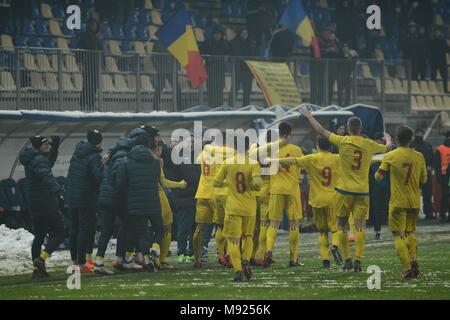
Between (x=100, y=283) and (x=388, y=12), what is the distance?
78.4ft

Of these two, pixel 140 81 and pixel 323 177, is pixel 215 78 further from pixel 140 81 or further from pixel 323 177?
pixel 323 177

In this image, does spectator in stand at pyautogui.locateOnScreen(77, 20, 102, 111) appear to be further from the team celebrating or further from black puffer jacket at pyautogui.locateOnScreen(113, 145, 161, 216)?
black puffer jacket at pyautogui.locateOnScreen(113, 145, 161, 216)

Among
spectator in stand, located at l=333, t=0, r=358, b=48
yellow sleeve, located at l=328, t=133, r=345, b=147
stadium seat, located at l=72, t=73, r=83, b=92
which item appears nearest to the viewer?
yellow sleeve, located at l=328, t=133, r=345, b=147

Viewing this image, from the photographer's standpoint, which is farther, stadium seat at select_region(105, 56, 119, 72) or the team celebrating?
stadium seat at select_region(105, 56, 119, 72)

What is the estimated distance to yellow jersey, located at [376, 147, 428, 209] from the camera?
60.5 feet

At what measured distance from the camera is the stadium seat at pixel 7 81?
25.4 m

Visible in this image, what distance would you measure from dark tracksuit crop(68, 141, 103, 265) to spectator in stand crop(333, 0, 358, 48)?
55.3 ft

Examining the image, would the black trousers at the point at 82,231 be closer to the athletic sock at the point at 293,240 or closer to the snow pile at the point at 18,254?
the snow pile at the point at 18,254

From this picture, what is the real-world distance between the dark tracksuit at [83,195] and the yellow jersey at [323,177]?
300 cm

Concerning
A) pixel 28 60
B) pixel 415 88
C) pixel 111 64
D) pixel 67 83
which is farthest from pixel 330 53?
pixel 28 60

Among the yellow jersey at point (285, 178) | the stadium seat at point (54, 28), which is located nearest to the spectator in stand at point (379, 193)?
the yellow jersey at point (285, 178)

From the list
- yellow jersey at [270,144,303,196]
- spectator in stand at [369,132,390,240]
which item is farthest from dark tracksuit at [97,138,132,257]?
spectator in stand at [369,132,390,240]
